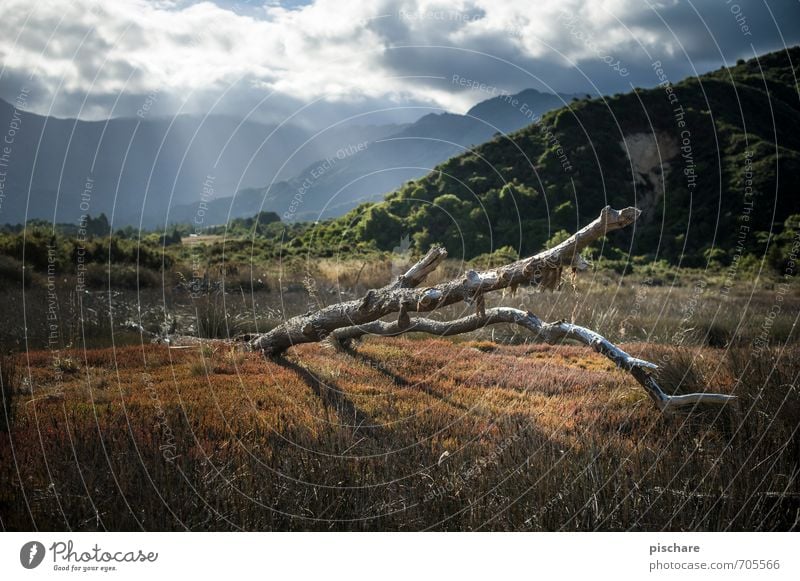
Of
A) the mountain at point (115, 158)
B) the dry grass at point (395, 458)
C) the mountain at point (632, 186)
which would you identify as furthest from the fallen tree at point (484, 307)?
the mountain at point (632, 186)

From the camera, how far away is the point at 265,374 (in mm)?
6812

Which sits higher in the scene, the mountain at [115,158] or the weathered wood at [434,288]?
the mountain at [115,158]

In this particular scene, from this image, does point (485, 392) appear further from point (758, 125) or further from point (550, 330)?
point (758, 125)

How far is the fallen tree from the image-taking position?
4.81m

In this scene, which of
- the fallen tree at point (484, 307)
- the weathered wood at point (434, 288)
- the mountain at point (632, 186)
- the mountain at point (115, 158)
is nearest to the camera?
the weathered wood at point (434, 288)

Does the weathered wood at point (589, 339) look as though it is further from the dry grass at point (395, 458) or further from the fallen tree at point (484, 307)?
the dry grass at point (395, 458)

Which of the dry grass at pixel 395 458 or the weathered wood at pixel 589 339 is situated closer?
the dry grass at pixel 395 458

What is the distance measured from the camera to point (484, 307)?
219 inches

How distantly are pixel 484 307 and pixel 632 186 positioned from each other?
1665 inches

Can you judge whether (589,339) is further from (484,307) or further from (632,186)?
(632,186)

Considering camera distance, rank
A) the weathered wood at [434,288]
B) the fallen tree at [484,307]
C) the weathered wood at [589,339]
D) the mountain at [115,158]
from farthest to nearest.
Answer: the mountain at [115,158], the weathered wood at [589,339], the fallen tree at [484,307], the weathered wood at [434,288]

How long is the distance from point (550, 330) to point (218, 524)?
3836 millimetres
